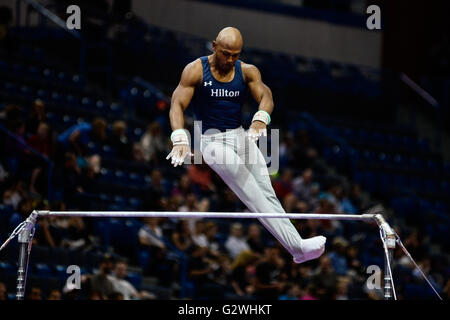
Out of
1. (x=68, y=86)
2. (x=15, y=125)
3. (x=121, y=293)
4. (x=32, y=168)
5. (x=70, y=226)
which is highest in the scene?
(x=68, y=86)

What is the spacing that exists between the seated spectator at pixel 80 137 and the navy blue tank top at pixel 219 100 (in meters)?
4.66

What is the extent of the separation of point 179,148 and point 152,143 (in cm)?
693

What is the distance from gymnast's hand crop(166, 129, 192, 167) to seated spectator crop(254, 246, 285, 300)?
4800 mm

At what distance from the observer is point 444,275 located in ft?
46.1

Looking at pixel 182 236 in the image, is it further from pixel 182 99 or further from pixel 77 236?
pixel 182 99

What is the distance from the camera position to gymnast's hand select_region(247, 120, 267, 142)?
7336 mm

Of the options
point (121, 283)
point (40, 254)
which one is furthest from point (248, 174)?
point (40, 254)

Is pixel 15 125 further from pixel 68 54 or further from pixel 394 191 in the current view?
pixel 394 191

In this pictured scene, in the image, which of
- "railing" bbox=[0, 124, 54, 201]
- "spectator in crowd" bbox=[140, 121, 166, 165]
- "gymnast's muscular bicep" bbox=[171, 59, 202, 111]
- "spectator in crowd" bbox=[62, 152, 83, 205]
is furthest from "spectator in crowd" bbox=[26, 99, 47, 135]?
"gymnast's muscular bicep" bbox=[171, 59, 202, 111]

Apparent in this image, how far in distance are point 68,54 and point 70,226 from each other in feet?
21.0

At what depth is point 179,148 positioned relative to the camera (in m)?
7.20

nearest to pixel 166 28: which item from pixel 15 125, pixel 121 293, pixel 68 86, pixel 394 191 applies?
pixel 68 86

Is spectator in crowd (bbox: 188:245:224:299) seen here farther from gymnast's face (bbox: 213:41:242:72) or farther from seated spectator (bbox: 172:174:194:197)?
gymnast's face (bbox: 213:41:242:72)

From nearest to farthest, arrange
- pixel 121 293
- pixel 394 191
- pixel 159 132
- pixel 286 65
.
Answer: pixel 121 293 → pixel 159 132 → pixel 394 191 → pixel 286 65
